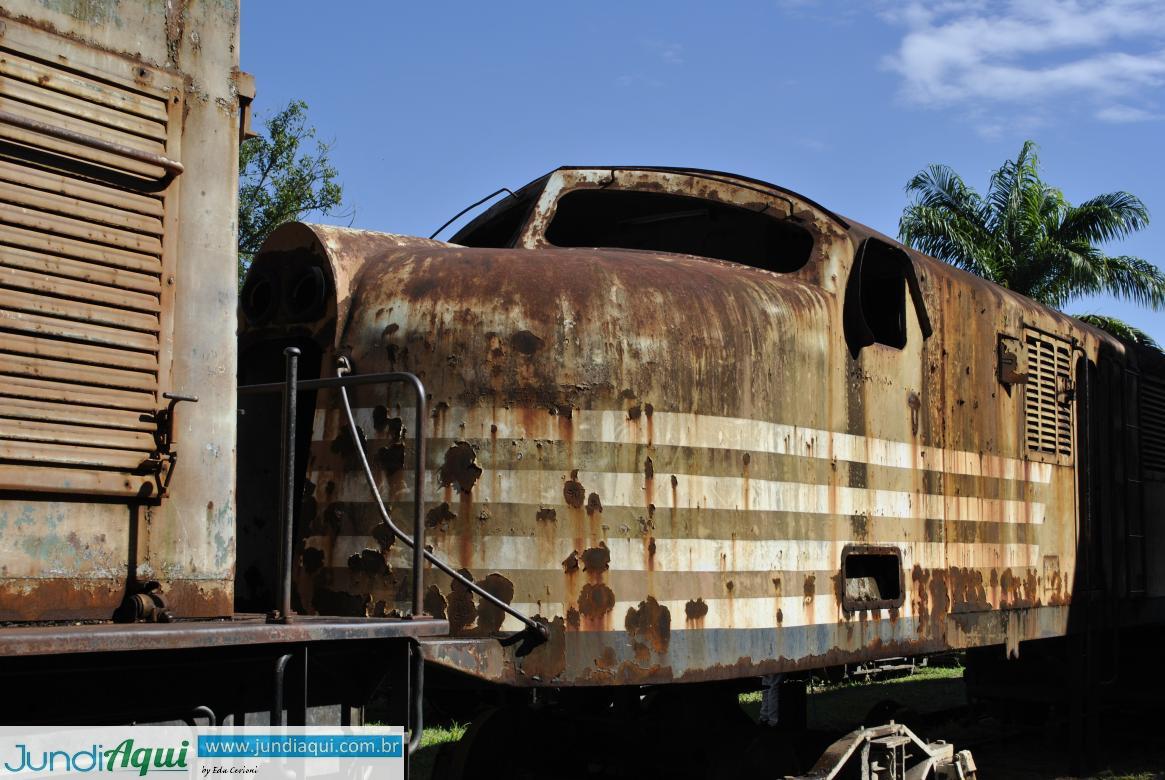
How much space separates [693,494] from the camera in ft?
18.0

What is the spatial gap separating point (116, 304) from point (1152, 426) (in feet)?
30.6

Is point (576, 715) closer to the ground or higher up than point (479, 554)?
closer to the ground

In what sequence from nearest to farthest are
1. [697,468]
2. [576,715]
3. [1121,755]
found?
1. [697,468]
2. [576,715]
3. [1121,755]

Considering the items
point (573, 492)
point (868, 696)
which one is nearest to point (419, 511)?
point (573, 492)

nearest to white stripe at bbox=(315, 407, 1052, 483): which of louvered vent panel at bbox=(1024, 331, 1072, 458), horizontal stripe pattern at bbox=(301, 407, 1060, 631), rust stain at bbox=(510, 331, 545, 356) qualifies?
horizontal stripe pattern at bbox=(301, 407, 1060, 631)

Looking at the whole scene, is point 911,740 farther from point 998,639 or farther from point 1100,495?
point 1100,495

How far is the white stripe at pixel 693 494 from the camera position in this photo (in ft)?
16.9

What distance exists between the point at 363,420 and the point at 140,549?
1.33m

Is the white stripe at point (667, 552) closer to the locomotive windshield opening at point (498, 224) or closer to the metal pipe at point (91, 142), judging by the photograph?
the metal pipe at point (91, 142)

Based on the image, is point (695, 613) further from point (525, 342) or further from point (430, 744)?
point (430, 744)

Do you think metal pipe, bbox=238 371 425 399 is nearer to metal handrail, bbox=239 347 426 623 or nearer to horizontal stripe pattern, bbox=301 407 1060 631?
metal handrail, bbox=239 347 426 623

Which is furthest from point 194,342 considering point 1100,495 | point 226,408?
point 1100,495

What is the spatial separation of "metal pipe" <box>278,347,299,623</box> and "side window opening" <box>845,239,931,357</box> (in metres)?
3.64

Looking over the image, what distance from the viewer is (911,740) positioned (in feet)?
A: 23.1
